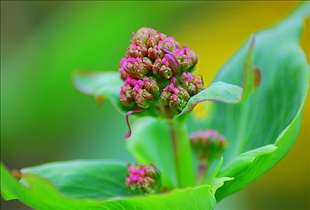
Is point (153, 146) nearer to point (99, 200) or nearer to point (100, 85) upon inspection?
point (100, 85)

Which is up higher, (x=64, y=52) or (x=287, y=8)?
(x=287, y=8)

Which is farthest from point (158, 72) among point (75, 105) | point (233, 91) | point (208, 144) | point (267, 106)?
point (75, 105)

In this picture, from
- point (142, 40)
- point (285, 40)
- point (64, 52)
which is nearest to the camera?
point (142, 40)

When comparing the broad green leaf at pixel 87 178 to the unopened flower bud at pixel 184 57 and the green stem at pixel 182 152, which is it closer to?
the green stem at pixel 182 152

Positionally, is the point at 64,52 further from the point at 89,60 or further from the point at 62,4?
the point at 62,4

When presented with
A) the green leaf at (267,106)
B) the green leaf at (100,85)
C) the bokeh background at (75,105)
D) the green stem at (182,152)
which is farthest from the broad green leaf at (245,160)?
the bokeh background at (75,105)

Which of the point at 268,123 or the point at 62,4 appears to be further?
the point at 62,4

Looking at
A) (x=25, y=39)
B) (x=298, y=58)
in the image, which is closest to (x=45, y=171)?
(x=298, y=58)
